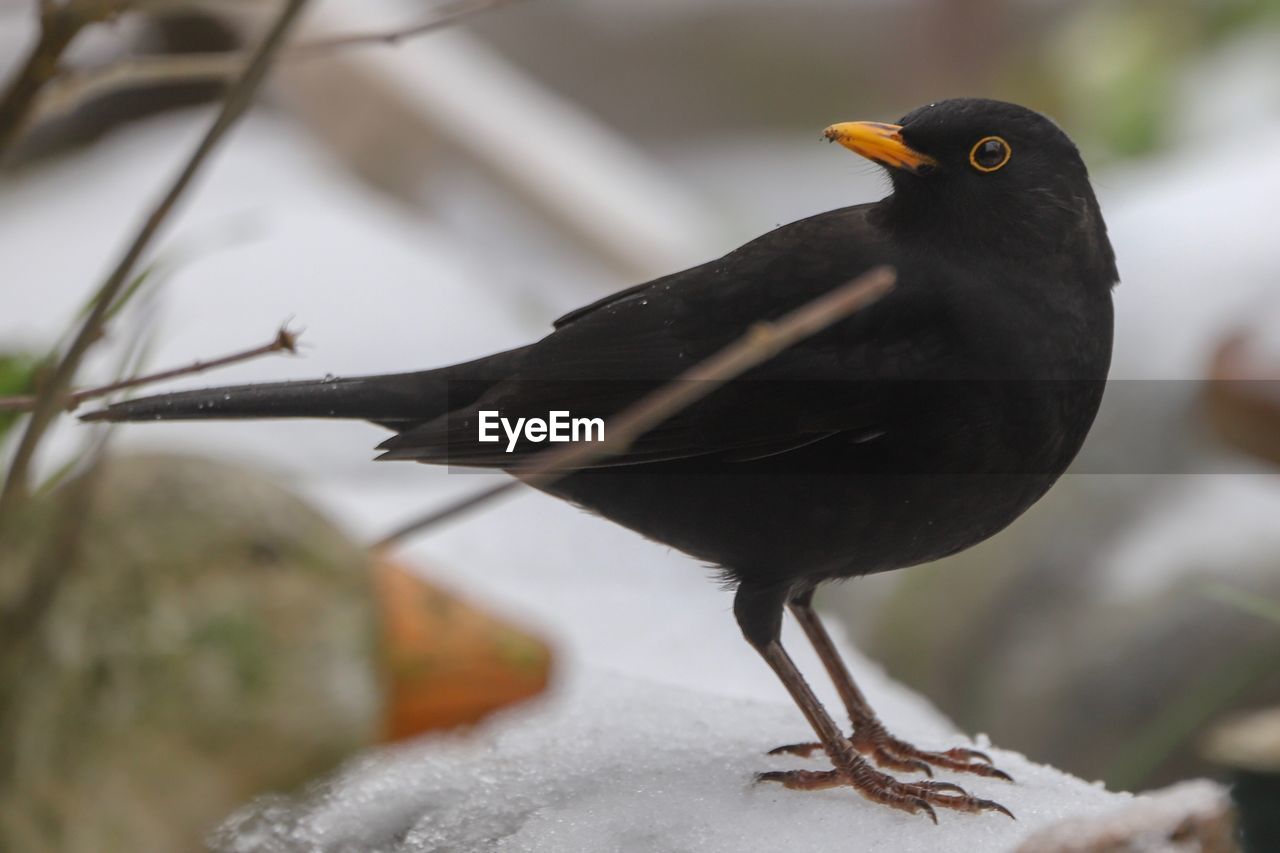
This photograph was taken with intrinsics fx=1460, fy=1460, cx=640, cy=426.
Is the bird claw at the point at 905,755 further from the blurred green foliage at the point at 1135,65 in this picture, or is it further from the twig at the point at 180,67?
the blurred green foliage at the point at 1135,65

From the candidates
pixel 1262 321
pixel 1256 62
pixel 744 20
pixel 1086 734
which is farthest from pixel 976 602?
pixel 744 20

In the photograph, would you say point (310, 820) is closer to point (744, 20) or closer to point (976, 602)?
point (976, 602)

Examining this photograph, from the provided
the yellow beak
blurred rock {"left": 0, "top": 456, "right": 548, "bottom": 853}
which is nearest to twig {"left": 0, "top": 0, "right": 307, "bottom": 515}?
blurred rock {"left": 0, "top": 456, "right": 548, "bottom": 853}

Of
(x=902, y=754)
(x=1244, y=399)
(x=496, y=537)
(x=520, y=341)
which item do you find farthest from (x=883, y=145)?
(x=520, y=341)

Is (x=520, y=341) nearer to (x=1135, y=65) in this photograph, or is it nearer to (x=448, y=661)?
(x=448, y=661)

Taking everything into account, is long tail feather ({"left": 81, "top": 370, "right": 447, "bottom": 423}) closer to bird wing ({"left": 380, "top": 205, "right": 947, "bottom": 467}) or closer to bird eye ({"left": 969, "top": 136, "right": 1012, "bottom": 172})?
bird wing ({"left": 380, "top": 205, "right": 947, "bottom": 467})
